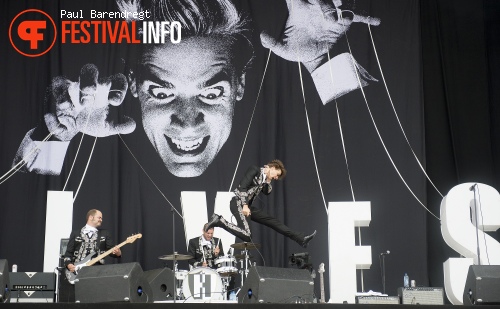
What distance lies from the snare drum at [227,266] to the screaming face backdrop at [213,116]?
4.29ft

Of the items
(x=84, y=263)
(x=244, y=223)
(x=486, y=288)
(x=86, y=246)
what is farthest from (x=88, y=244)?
(x=486, y=288)

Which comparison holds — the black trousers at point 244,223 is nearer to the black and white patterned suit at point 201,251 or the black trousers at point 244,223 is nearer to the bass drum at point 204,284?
the bass drum at point 204,284

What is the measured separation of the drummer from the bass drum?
3.42 feet

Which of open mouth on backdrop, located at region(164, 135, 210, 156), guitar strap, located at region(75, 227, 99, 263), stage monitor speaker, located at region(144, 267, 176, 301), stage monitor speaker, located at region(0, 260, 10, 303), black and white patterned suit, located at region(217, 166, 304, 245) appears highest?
open mouth on backdrop, located at region(164, 135, 210, 156)

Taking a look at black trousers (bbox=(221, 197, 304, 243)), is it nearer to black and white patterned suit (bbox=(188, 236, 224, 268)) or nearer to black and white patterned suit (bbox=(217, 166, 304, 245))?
black and white patterned suit (bbox=(217, 166, 304, 245))

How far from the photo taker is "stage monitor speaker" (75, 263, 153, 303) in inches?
231

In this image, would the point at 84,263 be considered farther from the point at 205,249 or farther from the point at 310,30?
the point at 310,30

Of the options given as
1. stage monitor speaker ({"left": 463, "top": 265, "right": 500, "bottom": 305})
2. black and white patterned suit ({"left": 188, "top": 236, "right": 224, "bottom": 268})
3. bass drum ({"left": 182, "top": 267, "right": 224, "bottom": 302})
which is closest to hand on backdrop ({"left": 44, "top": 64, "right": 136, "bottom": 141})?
black and white patterned suit ({"left": 188, "top": 236, "right": 224, "bottom": 268})

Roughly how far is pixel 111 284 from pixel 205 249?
4567 mm

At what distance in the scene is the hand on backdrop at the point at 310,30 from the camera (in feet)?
37.3

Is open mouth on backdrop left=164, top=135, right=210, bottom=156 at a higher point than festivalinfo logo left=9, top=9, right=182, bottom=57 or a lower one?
lower

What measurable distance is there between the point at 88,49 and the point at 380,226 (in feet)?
16.2

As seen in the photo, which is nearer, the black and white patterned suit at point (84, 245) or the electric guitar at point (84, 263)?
the electric guitar at point (84, 263)

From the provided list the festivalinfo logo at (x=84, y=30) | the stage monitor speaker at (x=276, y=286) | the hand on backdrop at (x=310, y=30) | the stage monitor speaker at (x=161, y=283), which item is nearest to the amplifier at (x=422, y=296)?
the stage monitor speaker at (x=276, y=286)
